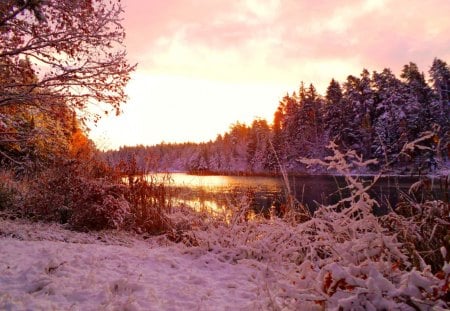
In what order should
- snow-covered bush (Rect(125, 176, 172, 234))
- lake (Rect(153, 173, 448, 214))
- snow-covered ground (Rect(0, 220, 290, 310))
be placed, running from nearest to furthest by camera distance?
snow-covered ground (Rect(0, 220, 290, 310)) < lake (Rect(153, 173, 448, 214)) < snow-covered bush (Rect(125, 176, 172, 234))

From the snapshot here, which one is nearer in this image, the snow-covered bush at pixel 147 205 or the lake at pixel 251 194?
the lake at pixel 251 194

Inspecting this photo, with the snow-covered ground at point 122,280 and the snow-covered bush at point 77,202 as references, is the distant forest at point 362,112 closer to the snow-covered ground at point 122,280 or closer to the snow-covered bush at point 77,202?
the snow-covered bush at point 77,202

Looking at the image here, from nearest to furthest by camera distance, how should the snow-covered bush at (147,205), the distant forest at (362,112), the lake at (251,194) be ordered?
the lake at (251,194) → the snow-covered bush at (147,205) → the distant forest at (362,112)

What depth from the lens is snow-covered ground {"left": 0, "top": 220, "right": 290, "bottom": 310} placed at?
119 inches

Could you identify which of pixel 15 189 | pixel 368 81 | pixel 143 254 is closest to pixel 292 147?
pixel 368 81

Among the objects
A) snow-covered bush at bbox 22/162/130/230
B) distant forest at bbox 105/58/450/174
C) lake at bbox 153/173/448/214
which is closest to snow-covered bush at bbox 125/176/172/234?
snow-covered bush at bbox 22/162/130/230

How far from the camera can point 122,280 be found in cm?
346

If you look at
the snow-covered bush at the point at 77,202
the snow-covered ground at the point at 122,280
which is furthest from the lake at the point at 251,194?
the snow-covered bush at the point at 77,202

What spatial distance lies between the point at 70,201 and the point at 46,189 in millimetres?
659

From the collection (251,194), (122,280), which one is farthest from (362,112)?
(122,280)

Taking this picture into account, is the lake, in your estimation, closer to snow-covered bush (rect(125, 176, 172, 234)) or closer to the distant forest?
snow-covered bush (rect(125, 176, 172, 234))

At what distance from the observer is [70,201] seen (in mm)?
7926

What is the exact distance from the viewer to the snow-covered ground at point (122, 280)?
3.02m

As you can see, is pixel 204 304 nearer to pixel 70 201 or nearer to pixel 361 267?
pixel 361 267
